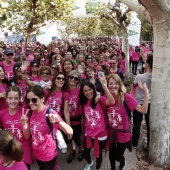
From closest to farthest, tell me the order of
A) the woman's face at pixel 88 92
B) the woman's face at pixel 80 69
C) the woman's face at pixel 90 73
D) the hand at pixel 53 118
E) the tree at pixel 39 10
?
the hand at pixel 53 118 < the woman's face at pixel 88 92 < the woman's face at pixel 90 73 < the woman's face at pixel 80 69 < the tree at pixel 39 10

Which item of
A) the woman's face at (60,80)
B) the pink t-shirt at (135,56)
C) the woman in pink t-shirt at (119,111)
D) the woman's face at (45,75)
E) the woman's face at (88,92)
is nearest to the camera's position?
the woman in pink t-shirt at (119,111)

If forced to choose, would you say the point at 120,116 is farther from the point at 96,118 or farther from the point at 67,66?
the point at 67,66

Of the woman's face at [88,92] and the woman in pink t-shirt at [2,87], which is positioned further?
the woman in pink t-shirt at [2,87]

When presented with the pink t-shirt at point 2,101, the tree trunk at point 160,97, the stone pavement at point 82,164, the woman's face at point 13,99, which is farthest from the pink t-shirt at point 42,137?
the tree trunk at point 160,97

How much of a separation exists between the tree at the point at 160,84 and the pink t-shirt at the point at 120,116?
2.47 ft

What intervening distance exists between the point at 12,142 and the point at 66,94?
1779 millimetres

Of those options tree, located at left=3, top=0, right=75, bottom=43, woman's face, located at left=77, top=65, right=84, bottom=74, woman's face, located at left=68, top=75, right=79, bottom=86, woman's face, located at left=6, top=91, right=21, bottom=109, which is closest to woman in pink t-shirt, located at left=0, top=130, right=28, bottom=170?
woman's face, located at left=6, top=91, right=21, bottom=109

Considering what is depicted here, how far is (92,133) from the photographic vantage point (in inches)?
142

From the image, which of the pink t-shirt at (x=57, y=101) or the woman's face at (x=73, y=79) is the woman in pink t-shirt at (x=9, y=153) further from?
the woman's face at (x=73, y=79)

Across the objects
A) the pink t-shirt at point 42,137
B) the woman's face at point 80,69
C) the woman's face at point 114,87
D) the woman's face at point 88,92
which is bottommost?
the pink t-shirt at point 42,137

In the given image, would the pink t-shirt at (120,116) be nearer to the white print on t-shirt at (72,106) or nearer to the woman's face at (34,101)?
the white print on t-shirt at (72,106)

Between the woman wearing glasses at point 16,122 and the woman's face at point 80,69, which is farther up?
the woman's face at point 80,69

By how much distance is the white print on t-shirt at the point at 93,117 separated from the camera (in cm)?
354

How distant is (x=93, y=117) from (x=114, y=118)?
0.31 meters
